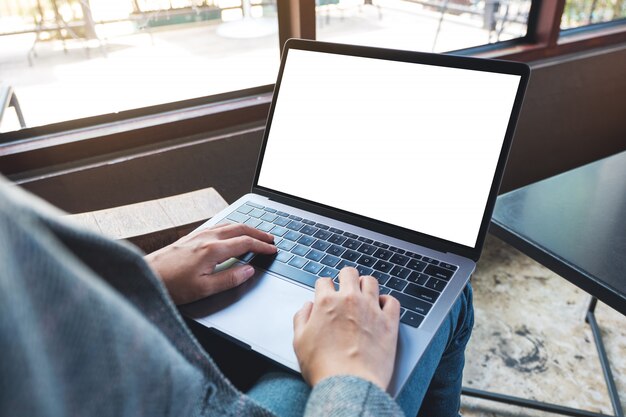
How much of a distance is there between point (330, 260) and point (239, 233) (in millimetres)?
139

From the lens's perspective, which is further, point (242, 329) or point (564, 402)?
point (564, 402)

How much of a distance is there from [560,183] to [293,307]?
598mm

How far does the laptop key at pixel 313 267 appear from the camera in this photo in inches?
26.9

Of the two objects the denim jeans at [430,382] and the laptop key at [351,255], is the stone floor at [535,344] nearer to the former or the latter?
the denim jeans at [430,382]

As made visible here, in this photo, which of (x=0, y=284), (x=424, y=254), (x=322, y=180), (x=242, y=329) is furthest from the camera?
(x=322, y=180)

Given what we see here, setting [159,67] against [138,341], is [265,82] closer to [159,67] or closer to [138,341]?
[159,67]

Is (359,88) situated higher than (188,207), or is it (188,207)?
(359,88)

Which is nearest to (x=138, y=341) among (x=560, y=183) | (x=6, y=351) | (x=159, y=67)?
(x=6, y=351)

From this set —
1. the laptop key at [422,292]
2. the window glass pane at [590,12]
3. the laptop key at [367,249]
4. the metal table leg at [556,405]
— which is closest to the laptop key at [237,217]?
the laptop key at [367,249]

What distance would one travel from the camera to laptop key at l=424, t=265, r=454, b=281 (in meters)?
0.66

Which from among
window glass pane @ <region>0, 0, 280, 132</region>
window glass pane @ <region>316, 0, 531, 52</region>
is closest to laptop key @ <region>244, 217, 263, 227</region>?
window glass pane @ <region>0, 0, 280, 132</region>

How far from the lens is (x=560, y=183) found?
912 mm

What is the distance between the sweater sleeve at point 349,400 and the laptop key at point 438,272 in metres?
0.28

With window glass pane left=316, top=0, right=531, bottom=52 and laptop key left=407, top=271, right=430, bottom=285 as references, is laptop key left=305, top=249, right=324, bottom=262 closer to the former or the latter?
laptop key left=407, top=271, right=430, bottom=285
